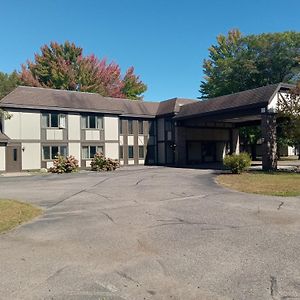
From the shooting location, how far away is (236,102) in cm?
2792

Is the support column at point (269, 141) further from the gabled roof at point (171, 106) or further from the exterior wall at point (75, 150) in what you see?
the exterior wall at point (75, 150)

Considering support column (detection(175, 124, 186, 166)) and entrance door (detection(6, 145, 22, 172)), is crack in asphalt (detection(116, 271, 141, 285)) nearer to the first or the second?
entrance door (detection(6, 145, 22, 172))

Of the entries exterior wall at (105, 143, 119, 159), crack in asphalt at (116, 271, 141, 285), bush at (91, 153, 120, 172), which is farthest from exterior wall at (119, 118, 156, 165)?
crack in asphalt at (116, 271, 141, 285)

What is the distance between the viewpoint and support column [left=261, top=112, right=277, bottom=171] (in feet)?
81.3

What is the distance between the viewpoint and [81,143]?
33031 mm

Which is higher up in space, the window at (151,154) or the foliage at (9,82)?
the foliage at (9,82)

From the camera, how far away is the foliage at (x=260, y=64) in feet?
136

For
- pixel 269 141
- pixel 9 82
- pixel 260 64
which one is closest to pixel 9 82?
pixel 9 82

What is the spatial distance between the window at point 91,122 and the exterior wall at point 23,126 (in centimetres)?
445

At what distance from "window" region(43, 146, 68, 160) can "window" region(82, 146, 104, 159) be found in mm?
1913

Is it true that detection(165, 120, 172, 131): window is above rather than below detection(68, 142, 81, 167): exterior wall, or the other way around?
above

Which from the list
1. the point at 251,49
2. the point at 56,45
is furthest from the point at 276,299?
the point at 56,45

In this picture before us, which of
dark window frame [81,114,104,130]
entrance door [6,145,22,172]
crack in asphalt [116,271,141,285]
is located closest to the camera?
crack in asphalt [116,271,141,285]

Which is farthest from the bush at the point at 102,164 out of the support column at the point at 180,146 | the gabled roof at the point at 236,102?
the gabled roof at the point at 236,102
